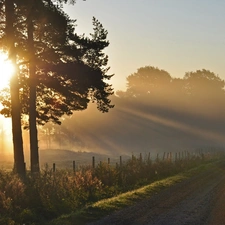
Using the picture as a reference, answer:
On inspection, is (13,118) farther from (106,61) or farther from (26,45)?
(106,61)

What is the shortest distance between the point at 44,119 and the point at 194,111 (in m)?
87.3

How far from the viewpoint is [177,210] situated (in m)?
14.1

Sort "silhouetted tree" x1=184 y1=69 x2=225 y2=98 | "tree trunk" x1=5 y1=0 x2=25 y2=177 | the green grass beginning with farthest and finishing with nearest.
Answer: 1. "silhouetted tree" x1=184 y1=69 x2=225 y2=98
2. "tree trunk" x1=5 y1=0 x2=25 y2=177
3. the green grass

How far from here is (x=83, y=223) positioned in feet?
40.3

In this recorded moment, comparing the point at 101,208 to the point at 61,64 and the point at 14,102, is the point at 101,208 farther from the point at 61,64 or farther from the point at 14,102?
the point at 61,64

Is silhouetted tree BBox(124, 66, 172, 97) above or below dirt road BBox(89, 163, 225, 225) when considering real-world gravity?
above

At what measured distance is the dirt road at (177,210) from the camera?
12297 millimetres

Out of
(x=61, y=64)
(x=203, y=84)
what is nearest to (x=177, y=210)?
(x=61, y=64)

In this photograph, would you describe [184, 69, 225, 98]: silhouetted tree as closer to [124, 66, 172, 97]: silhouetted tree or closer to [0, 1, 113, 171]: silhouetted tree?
[124, 66, 172, 97]: silhouetted tree

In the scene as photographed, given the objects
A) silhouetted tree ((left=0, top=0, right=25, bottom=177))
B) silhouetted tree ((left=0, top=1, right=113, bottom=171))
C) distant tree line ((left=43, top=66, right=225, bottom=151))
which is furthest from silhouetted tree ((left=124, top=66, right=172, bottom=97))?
silhouetted tree ((left=0, top=0, right=25, bottom=177))

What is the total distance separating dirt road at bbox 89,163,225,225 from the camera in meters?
12.3

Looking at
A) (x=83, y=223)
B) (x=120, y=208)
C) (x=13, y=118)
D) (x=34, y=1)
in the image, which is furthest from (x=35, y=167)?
(x=83, y=223)

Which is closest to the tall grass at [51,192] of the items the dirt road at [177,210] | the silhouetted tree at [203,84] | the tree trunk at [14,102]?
the dirt road at [177,210]

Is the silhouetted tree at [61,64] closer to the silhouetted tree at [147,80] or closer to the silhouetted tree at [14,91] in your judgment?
the silhouetted tree at [14,91]
